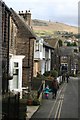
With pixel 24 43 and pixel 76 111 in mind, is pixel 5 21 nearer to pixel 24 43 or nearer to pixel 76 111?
pixel 76 111

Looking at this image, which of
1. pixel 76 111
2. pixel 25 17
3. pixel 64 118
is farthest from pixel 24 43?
pixel 64 118

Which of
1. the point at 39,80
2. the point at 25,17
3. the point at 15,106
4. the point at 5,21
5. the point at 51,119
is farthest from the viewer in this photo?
the point at 25,17

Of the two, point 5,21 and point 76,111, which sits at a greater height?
point 5,21

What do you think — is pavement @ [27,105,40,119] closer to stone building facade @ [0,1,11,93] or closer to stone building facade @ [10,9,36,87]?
stone building facade @ [0,1,11,93]

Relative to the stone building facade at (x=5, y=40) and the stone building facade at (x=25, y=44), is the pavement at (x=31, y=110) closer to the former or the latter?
the stone building facade at (x=5, y=40)

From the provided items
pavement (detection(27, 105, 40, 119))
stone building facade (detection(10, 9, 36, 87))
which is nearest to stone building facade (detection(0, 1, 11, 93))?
pavement (detection(27, 105, 40, 119))

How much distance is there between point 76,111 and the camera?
82.3 ft

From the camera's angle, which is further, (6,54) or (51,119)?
(6,54)

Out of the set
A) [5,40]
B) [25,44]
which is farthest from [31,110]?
[25,44]

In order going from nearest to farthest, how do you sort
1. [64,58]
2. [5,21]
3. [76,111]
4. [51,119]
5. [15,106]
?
[15,106] < [51,119] < [76,111] < [5,21] < [64,58]

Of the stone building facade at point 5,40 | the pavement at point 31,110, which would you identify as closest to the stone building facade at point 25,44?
the stone building facade at point 5,40

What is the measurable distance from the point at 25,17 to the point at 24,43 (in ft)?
32.3

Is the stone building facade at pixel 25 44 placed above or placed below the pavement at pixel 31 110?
above

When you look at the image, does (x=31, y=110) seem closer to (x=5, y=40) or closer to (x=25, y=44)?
(x=5, y=40)
